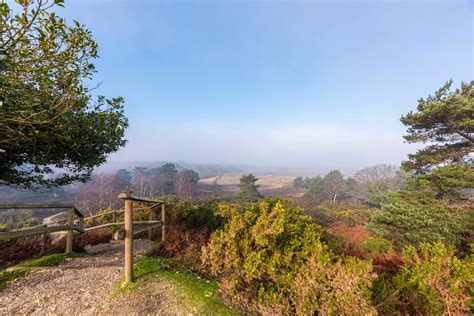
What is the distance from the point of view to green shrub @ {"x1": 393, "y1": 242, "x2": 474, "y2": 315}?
2.28m

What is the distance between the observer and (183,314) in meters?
2.79

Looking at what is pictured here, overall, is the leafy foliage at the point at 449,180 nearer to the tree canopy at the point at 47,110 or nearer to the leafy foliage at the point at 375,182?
the tree canopy at the point at 47,110

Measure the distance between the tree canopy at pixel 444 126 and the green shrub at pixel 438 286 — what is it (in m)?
9.28

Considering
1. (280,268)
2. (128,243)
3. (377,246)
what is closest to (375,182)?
(377,246)

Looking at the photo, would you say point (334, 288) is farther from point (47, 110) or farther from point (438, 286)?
point (47, 110)

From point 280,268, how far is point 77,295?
3.38 meters

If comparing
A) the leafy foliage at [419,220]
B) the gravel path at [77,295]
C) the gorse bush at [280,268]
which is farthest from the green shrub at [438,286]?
the leafy foliage at [419,220]

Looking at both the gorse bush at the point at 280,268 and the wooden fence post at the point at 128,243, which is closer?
the gorse bush at the point at 280,268

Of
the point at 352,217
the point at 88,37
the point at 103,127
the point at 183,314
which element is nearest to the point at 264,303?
the point at 183,314

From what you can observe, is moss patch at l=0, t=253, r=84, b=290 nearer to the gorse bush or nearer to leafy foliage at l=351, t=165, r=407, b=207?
the gorse bush

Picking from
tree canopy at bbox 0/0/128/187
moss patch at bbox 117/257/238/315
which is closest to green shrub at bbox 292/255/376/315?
moss patch at bbox 117/257/238/315

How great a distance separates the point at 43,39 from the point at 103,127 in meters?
2.65

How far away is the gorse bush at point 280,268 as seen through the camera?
92.2 inches

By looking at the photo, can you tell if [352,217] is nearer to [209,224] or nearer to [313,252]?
[209,224]
